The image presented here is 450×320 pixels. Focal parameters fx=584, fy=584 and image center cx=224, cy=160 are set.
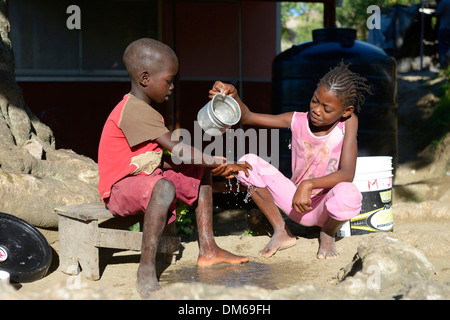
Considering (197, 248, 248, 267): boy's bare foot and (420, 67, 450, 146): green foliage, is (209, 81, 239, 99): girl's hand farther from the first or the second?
(420, 67, 450, 146): green foliage

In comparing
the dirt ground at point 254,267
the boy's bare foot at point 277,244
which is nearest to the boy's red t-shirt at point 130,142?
the dirt ground at point 254,267

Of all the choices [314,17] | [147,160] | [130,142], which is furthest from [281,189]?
[314,17]

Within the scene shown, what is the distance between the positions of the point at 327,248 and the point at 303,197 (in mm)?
480

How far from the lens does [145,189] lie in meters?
3.04

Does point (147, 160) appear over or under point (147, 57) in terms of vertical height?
under

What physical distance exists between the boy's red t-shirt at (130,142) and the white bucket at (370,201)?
1.65 metres

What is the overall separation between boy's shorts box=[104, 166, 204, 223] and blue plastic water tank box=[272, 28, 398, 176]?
298 cm


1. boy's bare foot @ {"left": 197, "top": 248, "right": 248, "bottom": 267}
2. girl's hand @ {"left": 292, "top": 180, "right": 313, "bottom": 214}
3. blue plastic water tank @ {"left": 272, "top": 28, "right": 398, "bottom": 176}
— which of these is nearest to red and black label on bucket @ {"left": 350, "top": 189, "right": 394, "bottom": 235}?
girl's hand @ {"left": 292, "top": 180, "right": 313, "bottom": 214}

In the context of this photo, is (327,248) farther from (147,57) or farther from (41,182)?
(41,182)

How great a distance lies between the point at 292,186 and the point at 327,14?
461 centimetres

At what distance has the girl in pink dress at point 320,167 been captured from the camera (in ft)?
11.6

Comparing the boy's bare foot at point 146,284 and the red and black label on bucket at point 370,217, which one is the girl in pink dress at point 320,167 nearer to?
the red and black label on bucket at point 370,217

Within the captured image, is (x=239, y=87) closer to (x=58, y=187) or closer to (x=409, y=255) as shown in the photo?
(x=58, y=187)

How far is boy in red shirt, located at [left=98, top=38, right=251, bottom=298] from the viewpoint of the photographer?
300 cm
